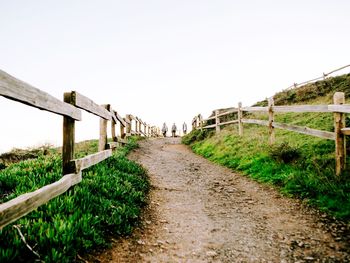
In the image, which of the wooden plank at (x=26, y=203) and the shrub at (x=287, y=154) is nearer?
the wooden plank at (x=26, y=203)

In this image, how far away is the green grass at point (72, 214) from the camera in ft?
9.88

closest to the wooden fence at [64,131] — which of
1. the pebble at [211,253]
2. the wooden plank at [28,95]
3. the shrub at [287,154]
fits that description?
the wooden plank at [28,95]

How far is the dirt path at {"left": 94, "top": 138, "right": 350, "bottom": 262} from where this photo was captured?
3.74 meters

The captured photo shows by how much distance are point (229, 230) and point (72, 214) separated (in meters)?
2.43

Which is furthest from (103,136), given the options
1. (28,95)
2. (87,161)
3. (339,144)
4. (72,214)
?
(339,144)

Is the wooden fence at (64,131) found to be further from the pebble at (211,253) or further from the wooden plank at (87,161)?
the pebble at (211,253)

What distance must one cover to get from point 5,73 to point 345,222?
4988 mm

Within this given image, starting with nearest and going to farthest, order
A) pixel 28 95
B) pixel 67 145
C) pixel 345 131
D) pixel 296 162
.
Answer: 1. pixel 28 95
2. pixel 67 145
3. pixel 345 131
4. pixel 296 162

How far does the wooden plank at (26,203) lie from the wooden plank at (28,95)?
100 cm

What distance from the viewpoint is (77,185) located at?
4.79m

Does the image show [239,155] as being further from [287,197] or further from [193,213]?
[193,213]

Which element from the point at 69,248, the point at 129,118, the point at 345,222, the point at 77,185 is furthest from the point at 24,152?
the point at 345,222

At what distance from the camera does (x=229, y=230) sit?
4598 mm

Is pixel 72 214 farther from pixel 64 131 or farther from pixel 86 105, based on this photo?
pixel 86 105
